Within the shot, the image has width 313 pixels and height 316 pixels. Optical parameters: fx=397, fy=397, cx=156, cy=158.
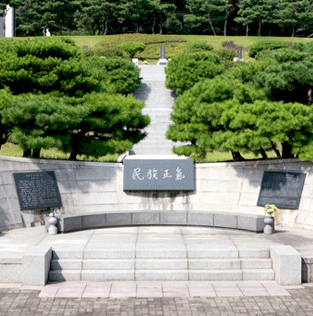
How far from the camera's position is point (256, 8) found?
5112 cm

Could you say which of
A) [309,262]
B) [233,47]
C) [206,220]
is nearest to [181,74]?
[206,220]

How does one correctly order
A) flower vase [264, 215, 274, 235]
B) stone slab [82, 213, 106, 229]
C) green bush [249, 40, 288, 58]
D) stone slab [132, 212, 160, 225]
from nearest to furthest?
flower vase [264, 215, 274, 235] → stone slab [82, 213, 106, 229] → stone slab [132, 212, 160, 225] → green bush [249, 40, 288, 58]

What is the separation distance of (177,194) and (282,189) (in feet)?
12.1

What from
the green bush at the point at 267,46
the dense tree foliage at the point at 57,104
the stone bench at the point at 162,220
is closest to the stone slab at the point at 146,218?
the stone bench at the point at 162,220

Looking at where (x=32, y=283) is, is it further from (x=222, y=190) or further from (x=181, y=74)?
(x=181, y=74)

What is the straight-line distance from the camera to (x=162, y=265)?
9297mm

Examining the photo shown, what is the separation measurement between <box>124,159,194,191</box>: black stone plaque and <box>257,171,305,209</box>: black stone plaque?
2551mm

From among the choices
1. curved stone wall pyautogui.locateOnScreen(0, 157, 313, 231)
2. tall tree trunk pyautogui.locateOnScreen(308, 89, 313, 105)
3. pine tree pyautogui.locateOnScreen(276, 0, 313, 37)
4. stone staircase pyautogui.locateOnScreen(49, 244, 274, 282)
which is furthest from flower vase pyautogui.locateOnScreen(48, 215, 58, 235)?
pine tree pyautogui.locateOnScreen(276, 0, 313, 37)

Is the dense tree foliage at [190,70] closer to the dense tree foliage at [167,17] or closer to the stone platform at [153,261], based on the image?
the stone platform at [153,261]

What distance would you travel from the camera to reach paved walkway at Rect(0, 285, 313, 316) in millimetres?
7359

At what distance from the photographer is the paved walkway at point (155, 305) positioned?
7.36 metres

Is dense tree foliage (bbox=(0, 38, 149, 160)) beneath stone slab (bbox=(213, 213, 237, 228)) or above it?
above

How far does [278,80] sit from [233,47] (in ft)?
126

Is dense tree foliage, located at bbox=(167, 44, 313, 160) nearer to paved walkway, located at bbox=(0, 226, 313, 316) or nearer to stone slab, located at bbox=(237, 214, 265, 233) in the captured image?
stone slab, located at bbox=(237, 214, 265, 233)
